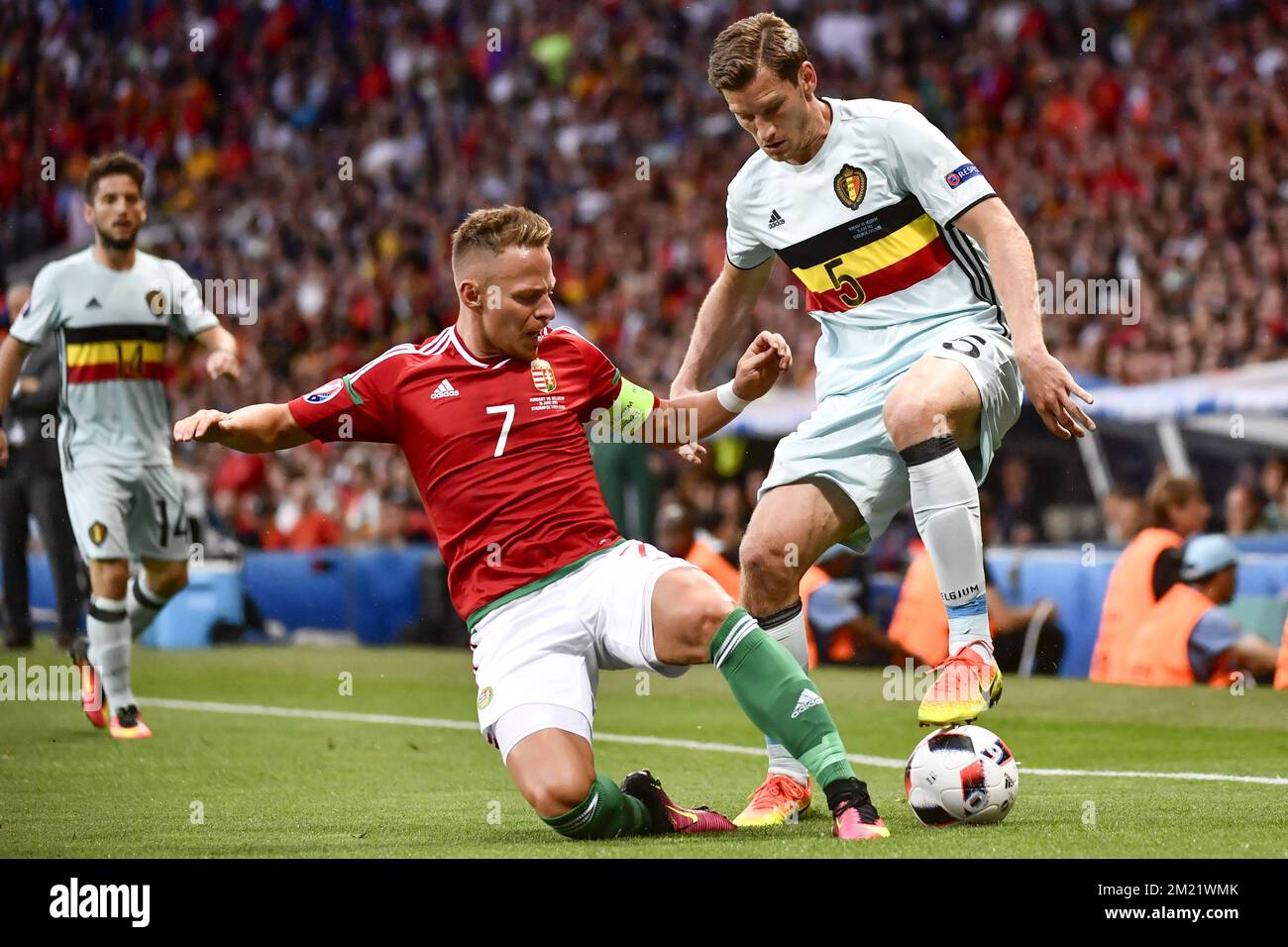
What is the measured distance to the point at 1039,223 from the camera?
16.2 m

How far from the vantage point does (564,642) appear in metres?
4.98

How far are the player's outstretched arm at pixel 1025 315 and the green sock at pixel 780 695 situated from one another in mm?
984

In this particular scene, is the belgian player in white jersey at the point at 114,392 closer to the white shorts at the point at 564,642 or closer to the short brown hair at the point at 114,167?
the short brown hair at the point at 114,167

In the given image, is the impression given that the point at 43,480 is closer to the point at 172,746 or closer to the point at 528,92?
the point at 172,746

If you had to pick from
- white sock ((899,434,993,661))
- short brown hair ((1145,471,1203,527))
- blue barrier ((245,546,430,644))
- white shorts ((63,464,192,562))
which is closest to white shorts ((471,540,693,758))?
white sock ((899,434,993,661))

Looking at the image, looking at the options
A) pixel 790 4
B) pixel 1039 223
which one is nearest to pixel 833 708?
pixel 1039 223

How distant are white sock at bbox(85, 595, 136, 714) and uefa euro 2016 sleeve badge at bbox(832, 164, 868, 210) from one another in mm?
4410

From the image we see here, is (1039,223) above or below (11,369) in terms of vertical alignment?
above

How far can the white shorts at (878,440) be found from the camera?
560 cm

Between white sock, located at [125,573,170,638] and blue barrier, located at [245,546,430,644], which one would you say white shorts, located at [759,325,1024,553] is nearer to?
white sock, located at [125,573,170,638]

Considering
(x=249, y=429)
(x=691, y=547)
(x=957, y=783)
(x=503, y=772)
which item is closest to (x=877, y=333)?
(x=957, y=783)

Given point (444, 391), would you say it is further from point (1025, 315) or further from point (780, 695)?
point (1025, 315)

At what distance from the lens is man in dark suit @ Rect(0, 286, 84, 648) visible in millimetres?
11477

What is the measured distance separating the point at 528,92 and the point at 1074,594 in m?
13.9
